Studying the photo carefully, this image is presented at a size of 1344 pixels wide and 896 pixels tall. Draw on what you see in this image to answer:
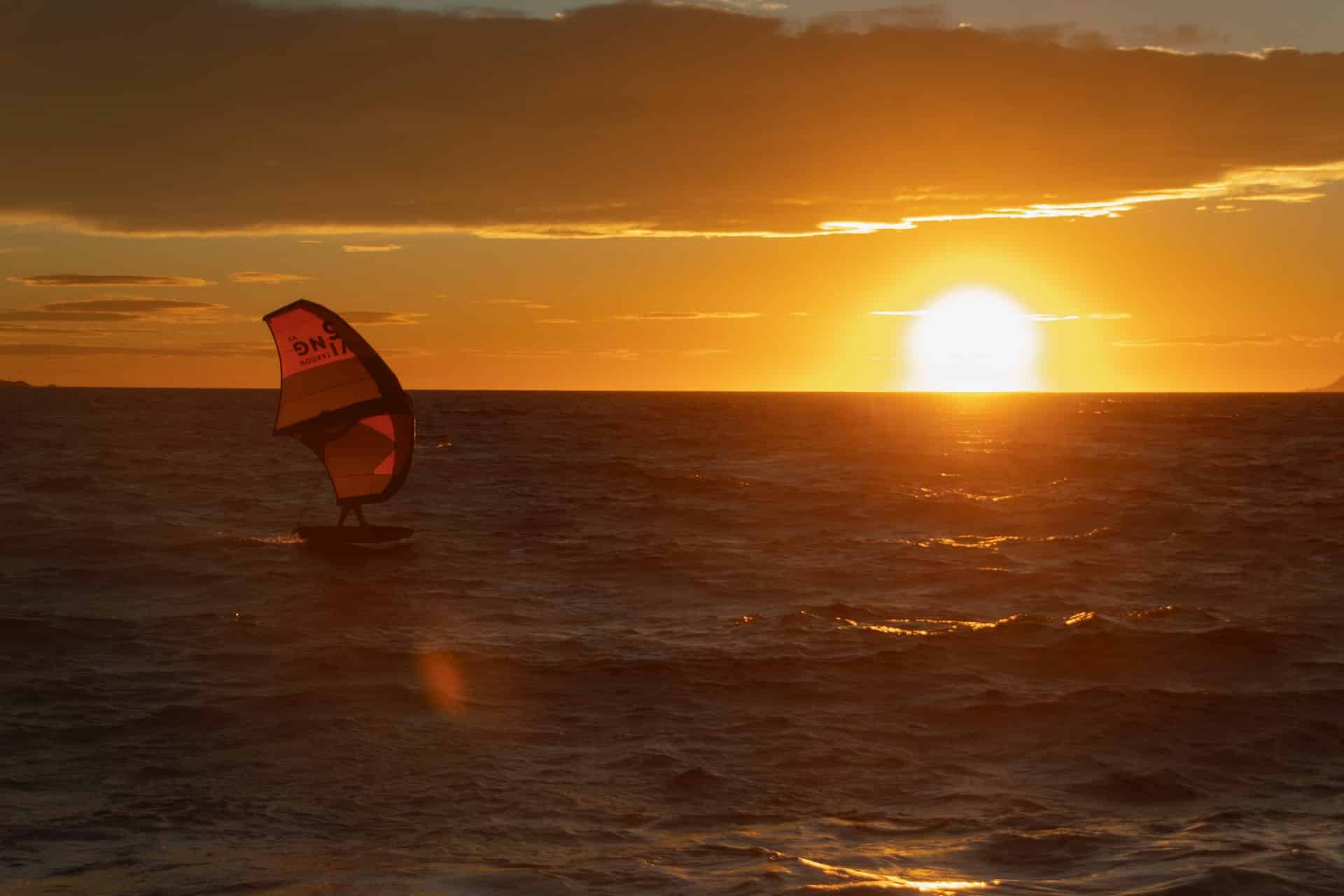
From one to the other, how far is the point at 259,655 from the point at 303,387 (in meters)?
11.8

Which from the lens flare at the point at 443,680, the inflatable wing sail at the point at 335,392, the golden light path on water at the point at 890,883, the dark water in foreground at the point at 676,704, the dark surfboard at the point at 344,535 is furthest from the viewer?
the dark surfboard at the point at 344,535

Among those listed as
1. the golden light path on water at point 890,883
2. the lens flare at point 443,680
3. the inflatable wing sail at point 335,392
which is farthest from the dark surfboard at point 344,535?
the golden light path on water at point 890,883

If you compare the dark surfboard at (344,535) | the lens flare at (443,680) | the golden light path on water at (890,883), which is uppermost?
the dark surfboard at (344,535)

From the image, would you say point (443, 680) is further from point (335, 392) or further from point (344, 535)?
point (335, 392)

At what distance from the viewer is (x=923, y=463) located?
61469 millimetres

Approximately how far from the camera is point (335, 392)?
1134 inches

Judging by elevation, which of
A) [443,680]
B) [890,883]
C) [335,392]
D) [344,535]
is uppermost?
[335,392]

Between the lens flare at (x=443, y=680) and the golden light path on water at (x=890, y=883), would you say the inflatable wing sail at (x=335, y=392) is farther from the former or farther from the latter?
the golden light path on water at (x=890, y=883)

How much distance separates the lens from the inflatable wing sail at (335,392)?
92.3 ft

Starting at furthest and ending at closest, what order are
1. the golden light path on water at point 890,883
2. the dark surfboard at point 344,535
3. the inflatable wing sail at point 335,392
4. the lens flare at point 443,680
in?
the dark surfboard at point 344,535
the inflatable wing sail at point 335,392
the lens flare at point 443,680
the golden light path on water at point 890,883

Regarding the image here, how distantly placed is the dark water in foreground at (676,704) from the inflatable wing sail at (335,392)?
2.76 meters

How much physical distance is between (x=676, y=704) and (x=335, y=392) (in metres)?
16.2

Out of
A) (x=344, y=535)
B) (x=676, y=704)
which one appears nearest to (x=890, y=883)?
(x=676, y=704)

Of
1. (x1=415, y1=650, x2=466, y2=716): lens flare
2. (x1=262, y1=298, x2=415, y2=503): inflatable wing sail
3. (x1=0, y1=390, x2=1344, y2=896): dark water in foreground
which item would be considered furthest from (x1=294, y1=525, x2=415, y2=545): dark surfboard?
(x1=415, y1=650, x2=466, y2=716): lens flare
